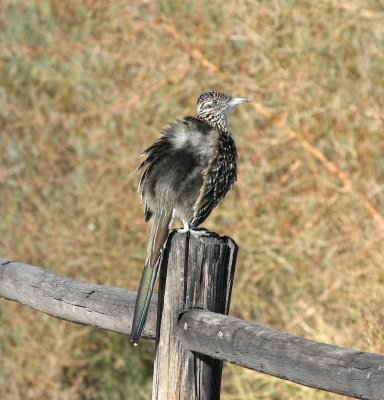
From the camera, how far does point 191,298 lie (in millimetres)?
3529

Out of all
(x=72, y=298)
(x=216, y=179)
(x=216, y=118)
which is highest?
(x=216, y=118)

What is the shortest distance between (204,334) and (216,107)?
2483 millimetres

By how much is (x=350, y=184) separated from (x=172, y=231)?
3.23 meters

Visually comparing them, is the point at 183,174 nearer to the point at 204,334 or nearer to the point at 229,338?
the point at 204,334

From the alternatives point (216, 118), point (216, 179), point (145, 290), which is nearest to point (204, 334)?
point (145, 290)

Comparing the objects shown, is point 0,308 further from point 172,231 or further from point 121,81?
point 172,231

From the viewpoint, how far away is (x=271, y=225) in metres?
7.53

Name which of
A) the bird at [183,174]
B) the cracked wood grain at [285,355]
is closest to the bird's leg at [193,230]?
the bird at [183,174]

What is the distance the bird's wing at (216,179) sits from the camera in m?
4.48

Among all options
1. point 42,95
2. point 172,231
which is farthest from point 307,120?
point 172,231

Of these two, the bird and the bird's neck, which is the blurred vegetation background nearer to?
the bird's neck

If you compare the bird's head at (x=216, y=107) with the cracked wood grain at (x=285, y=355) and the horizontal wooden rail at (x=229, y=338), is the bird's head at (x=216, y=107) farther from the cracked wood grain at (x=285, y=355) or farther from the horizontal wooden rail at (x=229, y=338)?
the cracked wood grain at (x=285, y=355)

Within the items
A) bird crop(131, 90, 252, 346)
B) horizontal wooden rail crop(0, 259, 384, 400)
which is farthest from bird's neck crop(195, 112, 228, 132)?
horizontal wooden rail crop(0, 259, 384, 400)

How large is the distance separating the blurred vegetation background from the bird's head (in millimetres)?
1342
